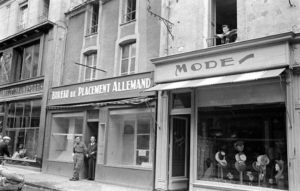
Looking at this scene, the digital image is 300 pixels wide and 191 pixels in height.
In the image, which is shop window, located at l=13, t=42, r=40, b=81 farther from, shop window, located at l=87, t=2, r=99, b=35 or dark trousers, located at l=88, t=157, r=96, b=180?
dark trousers, located at l=88, t=157, r=96, b=180

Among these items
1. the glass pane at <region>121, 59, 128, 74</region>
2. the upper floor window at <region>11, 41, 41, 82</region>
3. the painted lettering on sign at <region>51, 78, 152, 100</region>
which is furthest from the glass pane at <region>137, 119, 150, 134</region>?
the upper floor window at <region>11, 41, 41, 82</region>

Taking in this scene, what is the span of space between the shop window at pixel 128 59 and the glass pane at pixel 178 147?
136 inches

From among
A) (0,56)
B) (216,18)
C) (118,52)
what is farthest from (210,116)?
(0,56)

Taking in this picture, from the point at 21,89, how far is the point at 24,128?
2.42 meters

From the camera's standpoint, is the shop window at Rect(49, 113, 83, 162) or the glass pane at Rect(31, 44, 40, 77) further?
the glass pane at Rect(31, 44, 40, 77)

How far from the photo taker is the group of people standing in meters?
13.8

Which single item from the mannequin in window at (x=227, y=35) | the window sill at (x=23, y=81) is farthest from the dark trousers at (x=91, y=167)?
the mannequin in window at (x=227, y=35)

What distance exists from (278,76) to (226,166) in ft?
10.5

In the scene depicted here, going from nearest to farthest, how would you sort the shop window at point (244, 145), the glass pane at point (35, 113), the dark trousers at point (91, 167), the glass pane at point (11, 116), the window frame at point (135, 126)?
the shop window at point (244, 145), the window frame at point (135, 126), the dark trousers at point (91, 167), the glass pane at point (35, 113), the glass pane at point (11, 116)

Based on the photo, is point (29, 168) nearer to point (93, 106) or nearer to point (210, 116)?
point (93, 106)

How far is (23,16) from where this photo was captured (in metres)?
21.6

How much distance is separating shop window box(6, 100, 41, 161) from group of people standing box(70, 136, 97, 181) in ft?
15.0

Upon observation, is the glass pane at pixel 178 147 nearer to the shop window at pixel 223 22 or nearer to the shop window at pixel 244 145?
the shop window at pixel 244 145

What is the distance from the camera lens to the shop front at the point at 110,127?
40.1ft
